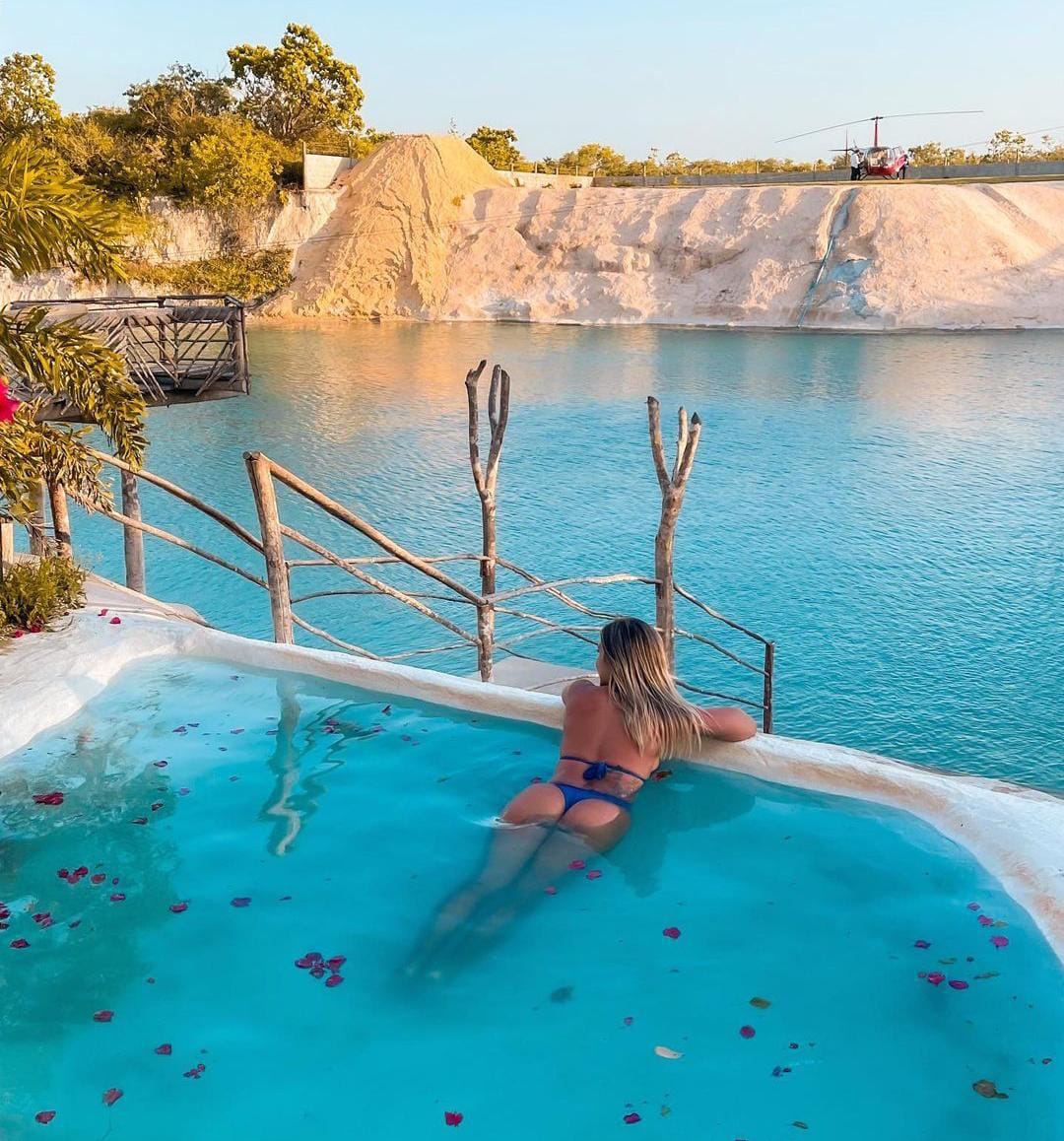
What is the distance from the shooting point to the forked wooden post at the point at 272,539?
7336 mm

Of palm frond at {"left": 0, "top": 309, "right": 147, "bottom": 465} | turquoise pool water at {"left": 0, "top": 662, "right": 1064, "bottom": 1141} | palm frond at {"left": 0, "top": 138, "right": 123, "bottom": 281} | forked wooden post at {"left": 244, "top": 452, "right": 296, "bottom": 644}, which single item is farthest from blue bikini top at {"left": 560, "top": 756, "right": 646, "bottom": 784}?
palm frond at {"left": 0, "top": 138, "right": 123, "bottom": 281}

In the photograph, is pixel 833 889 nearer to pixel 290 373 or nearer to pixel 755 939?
pixel 755 939

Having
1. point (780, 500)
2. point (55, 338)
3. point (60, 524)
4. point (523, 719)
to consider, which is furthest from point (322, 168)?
point (523, 719)

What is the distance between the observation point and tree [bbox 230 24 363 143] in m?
49.3

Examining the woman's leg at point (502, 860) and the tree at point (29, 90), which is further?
the tree at point (29, 90)

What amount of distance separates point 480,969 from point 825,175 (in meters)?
52.8

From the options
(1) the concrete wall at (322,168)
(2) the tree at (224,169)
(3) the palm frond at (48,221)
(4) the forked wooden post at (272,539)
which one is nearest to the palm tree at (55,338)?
(3) the palm frond at (48,221)

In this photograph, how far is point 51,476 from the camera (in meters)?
7.53

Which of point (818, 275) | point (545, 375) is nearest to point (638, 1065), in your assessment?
point (545, 375)

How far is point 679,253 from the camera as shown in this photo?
43969mm

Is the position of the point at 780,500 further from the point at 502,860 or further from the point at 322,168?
the point at 322,168

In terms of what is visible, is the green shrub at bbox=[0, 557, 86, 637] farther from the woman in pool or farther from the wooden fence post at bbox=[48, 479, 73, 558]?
the woman in pool

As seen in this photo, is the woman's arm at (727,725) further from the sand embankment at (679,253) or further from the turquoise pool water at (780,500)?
the sand embankment at (679,253)

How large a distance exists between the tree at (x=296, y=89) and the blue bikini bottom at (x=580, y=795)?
5004cm
